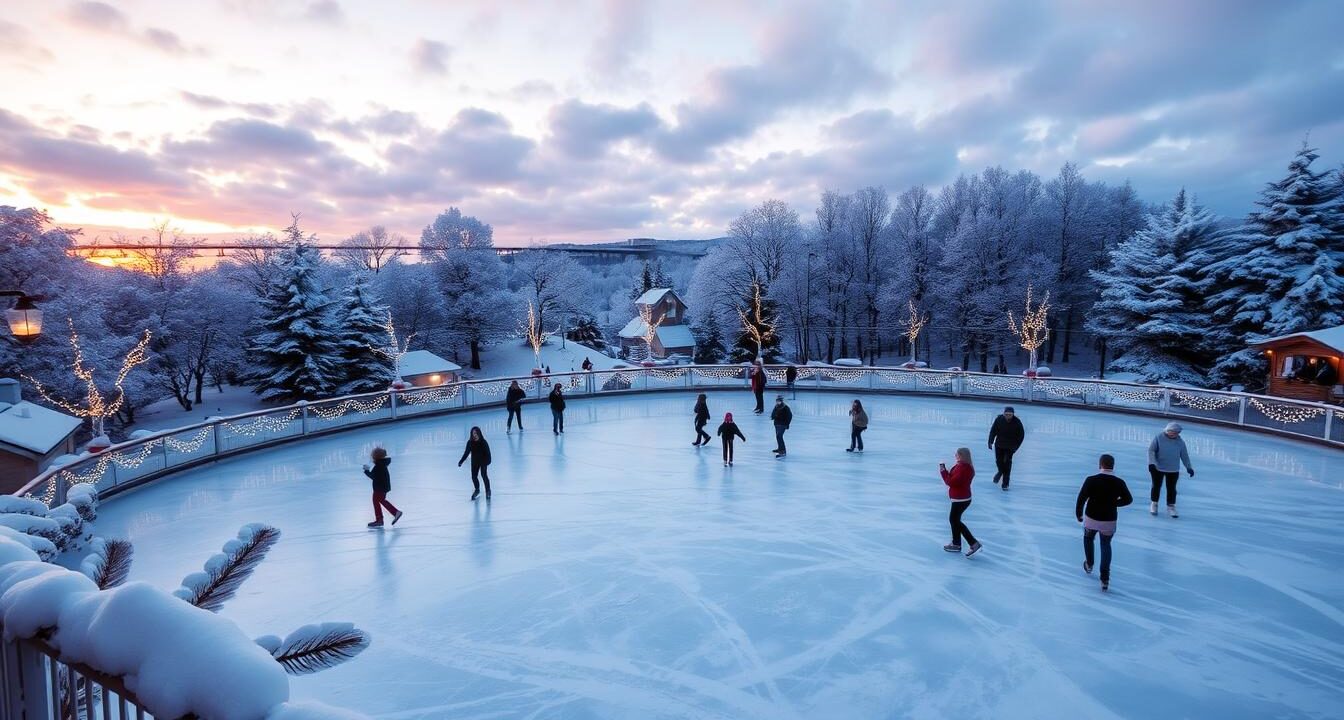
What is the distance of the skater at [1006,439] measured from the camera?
11.4 m

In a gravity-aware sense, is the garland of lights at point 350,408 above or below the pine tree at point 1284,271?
below

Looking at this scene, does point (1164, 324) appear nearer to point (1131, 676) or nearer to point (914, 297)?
point (914, 297)

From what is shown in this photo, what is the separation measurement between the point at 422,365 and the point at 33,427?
21.4 meters

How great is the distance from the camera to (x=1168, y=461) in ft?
32.6

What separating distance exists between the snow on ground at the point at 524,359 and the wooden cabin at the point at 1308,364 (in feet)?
119

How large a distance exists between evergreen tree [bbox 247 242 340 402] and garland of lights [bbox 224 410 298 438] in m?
16.9

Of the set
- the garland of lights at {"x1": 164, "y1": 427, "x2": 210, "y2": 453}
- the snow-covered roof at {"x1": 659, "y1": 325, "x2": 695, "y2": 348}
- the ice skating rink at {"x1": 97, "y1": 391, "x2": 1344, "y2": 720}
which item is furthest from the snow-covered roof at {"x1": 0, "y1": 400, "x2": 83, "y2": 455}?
the snow-covered roof at {"x1": 659, "y1": 325, "x2": 695, "y2": 348}

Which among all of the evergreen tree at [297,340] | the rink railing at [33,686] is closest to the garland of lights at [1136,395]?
the rink railing at [33,686]

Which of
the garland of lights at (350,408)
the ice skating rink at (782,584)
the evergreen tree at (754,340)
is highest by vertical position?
the evergreen tree at (754,340)

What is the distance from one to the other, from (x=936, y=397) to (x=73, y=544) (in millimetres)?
21925

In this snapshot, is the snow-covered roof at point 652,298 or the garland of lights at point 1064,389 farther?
the snow-covered roof at point 652,298

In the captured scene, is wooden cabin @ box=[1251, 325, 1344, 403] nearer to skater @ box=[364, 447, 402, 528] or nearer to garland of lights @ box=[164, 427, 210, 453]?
skater @ box=[364, 447, 402, 528]

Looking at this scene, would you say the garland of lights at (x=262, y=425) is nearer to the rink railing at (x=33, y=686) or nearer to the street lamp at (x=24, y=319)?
the street lamp at (x=24, y=319)

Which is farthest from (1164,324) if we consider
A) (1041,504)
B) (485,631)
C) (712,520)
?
(485,631)
